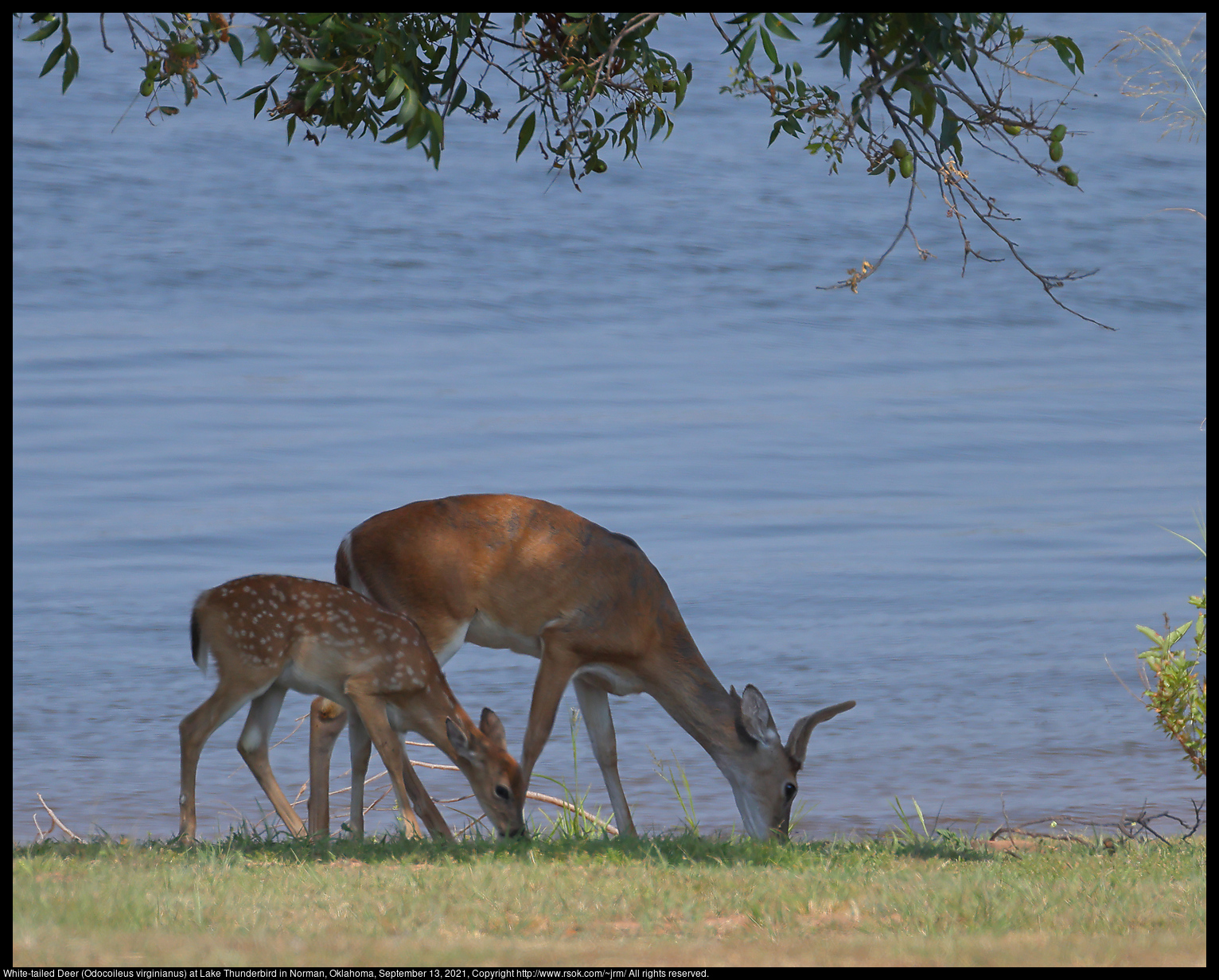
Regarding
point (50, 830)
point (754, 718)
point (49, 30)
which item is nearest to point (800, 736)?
point (754, 718)

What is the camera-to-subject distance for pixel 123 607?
1542cm

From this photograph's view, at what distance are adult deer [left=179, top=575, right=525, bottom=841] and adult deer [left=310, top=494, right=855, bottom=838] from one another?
548 millimetres

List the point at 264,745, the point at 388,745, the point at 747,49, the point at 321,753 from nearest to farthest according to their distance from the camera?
the point at 747,49 → the point at 388,745 → the point at 264,745 → the point at 321,753

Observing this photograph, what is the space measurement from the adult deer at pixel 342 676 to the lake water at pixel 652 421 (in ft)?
5.73

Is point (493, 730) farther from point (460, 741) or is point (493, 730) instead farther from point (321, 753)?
point (321, 753)

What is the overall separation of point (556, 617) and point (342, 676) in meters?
1.18

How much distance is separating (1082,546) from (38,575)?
9.54 metres

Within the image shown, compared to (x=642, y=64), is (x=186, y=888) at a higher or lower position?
lower

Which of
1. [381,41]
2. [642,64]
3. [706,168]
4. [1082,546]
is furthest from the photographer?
[706,168]

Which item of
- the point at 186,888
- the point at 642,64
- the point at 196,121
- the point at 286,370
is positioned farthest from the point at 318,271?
the point at 186,888

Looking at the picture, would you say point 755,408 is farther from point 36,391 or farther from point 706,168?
point 706,168

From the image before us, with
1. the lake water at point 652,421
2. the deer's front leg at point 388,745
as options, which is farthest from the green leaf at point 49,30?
the lake water at point 652,421

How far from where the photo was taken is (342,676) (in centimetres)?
830

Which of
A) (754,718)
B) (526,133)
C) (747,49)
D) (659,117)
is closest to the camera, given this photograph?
(747,49)
